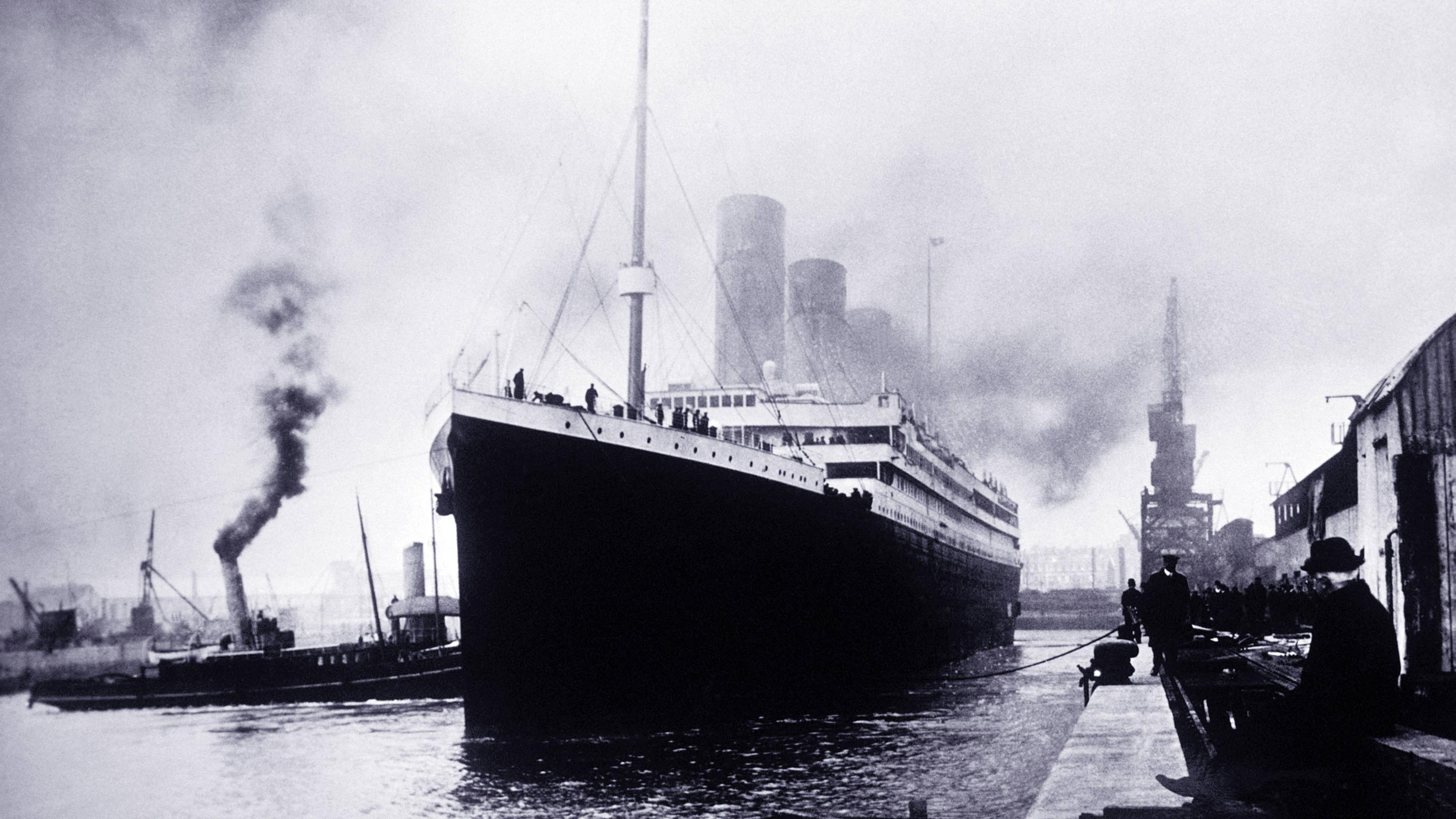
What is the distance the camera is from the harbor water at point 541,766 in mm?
10125

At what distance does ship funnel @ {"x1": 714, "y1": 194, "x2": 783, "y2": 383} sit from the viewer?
53.8 ft

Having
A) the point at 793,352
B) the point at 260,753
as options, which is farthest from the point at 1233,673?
the point at 793,352

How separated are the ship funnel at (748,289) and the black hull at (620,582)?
362 centimetres

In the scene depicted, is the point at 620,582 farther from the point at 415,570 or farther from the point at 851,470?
the point at 415,570

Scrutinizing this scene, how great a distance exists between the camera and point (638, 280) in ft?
50.2

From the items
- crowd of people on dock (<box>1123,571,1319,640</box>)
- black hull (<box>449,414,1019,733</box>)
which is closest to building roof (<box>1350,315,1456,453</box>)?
crowd of people on dock (<box>1123,571,1319,640</box>)

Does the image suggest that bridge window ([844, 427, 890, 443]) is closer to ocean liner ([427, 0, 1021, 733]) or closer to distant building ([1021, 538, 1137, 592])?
ocean liner ([427, 0, 1021, 733])

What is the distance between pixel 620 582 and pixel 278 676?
44.2ft

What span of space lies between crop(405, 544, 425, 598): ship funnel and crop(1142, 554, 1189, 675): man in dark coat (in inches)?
829

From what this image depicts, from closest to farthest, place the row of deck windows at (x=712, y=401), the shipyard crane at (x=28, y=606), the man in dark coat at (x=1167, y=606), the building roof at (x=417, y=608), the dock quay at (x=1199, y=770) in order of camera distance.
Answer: the dock quay at (x=1199, y=770) → the shipyard crane at (x=28, y=606) → the man in dark coat at (x=1167, y=606) → the row of deck windows at (x=712, y=401) → the building roof at (x=417, y=608)

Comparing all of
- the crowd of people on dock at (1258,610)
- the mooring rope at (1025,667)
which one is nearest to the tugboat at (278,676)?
the mooring rope at (1025,667)

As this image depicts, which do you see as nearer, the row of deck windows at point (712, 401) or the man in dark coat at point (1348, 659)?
the man in dark coat at point (1348, 659)

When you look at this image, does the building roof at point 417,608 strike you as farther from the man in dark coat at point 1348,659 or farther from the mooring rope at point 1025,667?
the man in dark coat at point 1348,659

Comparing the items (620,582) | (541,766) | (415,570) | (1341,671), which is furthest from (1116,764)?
(415,570)
